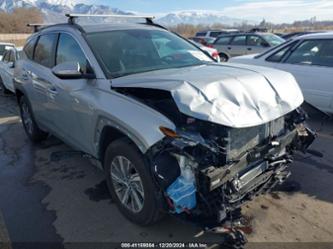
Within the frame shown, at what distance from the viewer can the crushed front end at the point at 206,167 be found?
106 inches

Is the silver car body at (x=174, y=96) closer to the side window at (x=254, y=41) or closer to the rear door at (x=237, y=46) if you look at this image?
the side window at (x=254, y=41)

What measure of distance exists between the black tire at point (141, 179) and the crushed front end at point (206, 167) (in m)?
0.13

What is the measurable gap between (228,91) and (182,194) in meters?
0.95

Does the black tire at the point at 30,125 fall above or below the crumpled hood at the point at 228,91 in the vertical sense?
below

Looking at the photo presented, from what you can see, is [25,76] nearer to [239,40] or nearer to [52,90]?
[52,90]

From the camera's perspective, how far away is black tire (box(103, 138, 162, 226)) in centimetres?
293

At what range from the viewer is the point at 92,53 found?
12.1ft

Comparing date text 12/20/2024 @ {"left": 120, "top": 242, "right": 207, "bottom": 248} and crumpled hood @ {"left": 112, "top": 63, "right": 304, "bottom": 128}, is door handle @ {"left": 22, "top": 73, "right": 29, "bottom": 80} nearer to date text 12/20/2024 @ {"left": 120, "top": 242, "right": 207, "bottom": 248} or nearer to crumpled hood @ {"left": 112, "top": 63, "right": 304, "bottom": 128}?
crumpled hood @ {"left": 112, "top": 63, "right": 304, "bottom": 128}

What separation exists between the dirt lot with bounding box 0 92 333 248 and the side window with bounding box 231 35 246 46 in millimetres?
10900

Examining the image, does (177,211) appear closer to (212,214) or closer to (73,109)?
(212,214)

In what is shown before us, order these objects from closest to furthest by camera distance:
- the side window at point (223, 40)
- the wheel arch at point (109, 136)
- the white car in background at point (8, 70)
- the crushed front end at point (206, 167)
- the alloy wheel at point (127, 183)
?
the crushed front end at point (206, 167), the wheel arch at point (109, 136), the alloy wheel at point (127, 183), the white car in background at point (8, 70), the side window at point (223, 40)

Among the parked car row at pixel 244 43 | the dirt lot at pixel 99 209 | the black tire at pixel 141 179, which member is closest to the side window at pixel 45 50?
the dirt lot at pixel 99 209

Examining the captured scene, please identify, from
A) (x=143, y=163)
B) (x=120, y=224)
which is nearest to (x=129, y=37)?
(x=143, y=163)

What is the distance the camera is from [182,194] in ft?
8.86
